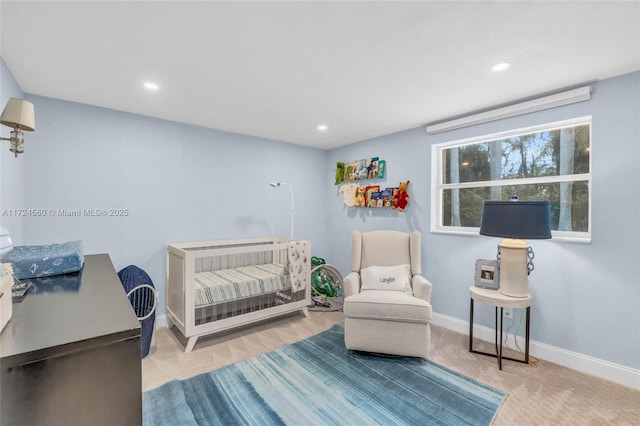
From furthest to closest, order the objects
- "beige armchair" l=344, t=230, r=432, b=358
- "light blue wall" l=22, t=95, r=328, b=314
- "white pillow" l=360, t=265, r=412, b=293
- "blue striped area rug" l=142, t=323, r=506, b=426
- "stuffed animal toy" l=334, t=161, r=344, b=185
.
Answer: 1. "stuffed animal toy" l=334, t=161, r=344, b=185
2. "white pillow" l=360, t=265, r=412, b=293
3. "light blue wall" l=22, t=95, r=328, b=314
4. "beige armchair" l=344, t=230, r=432, b=358
5. "blue striped area rug" l=142, t=323, r=506, b=426

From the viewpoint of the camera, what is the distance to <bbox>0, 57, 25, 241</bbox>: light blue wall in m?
1.80

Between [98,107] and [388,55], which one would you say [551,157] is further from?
[98,107]

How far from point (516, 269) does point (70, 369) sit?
2.62 metres

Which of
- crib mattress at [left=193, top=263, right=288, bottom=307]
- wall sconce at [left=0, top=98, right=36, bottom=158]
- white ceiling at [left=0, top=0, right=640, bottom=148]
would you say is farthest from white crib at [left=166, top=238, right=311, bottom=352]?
white ceiling at [left=0, top=0, right=640, bottom=148]

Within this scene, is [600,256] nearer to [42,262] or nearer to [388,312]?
[388,312]

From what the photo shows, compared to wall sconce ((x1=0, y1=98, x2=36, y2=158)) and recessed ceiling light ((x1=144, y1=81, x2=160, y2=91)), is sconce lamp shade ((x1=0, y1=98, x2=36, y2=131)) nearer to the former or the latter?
wall sconce ((x1=0, y1=98, x2=36, y2=158))

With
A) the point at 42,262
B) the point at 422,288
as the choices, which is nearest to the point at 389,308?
the point at 422,288

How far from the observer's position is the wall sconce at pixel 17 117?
48.9 inches

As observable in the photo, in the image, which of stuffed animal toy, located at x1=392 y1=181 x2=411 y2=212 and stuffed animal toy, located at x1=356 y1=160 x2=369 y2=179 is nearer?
stuffed animal toy, located at x1=392 y1=181 x2=411 y2=212

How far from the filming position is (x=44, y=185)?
2.40 m

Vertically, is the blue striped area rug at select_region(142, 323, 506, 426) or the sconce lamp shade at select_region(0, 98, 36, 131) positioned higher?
the sconce lamp shade at select_region(0, 98, 36, 131)

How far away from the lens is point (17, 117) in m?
1.26

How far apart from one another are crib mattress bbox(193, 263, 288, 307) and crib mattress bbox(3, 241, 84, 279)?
4.20 feet

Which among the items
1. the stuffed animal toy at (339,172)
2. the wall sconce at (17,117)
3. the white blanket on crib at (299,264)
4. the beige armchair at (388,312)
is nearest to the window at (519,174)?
the beige armchair at (388,312)
